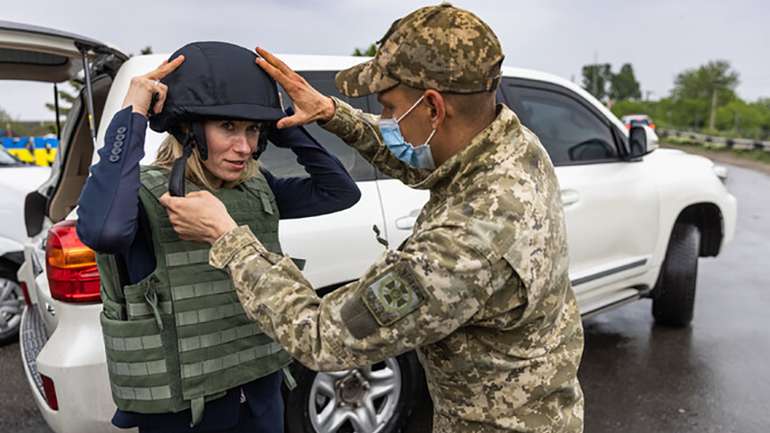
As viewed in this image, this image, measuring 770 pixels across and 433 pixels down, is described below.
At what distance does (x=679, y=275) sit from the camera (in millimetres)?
4355

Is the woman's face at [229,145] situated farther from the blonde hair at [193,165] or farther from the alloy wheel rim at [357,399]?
the alloy wheel rim at [357,399]

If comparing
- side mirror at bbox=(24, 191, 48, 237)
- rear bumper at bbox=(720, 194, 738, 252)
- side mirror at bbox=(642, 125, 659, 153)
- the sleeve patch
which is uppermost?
side mirror at bbox=(642, 125, 659, 153)

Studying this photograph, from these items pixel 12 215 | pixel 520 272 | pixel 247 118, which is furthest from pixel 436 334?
pixel 12 215

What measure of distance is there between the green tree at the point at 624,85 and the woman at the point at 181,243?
9631 cm

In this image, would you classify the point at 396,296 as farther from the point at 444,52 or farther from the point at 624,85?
the point at 624,85

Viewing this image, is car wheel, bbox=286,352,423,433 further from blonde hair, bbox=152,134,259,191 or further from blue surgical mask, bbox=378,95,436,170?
blue surgical mask, bbox=378,95,436,170

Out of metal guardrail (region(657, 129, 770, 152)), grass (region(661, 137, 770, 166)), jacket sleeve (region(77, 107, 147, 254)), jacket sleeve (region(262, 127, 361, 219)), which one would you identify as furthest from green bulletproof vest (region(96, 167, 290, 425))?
metal guardrail (region(657, 129, 770, 152))

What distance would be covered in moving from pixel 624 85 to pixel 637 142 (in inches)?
3808

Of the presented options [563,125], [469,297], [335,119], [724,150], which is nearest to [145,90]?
[335,119]

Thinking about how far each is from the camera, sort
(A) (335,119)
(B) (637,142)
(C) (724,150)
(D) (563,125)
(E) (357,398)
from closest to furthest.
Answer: (A) (335,119), (E) (357,398), (D) (563,125), (B) (637,142), (C) (724,150)

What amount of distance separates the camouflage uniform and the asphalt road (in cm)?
195

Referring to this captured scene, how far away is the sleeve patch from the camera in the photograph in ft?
3.88

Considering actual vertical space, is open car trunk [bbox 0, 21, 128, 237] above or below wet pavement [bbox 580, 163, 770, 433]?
above

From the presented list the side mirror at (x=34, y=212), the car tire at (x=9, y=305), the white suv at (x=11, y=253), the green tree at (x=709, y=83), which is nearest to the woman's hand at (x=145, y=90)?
the side mirror at (x=34, y=212)
